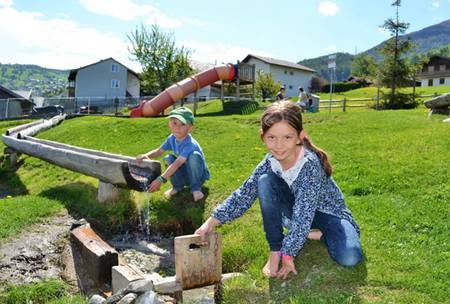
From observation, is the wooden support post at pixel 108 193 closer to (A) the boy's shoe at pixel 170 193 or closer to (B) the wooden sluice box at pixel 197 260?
(A) the boy's shoe at pixel 170 193

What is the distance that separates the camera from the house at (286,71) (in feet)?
245

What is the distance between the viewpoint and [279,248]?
4441 millimetres

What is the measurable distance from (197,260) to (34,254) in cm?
268

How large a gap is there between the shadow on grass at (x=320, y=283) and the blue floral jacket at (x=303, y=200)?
0.35 metres

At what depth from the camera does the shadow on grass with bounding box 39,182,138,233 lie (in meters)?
7.30

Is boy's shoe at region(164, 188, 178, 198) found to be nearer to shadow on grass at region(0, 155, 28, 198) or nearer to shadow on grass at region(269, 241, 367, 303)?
shadow on grass at region(269, 241, 367, 303)

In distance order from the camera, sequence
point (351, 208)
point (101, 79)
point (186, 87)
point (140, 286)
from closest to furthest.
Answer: point (140, 286)
point (351, 208)
point (186, 87)
point (101, 79)

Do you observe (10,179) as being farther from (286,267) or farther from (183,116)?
(286,267)

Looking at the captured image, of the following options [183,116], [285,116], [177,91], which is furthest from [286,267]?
[177,91]

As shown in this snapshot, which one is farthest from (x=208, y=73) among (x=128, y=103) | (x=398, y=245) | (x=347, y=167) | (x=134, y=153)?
(x=398, y=245)

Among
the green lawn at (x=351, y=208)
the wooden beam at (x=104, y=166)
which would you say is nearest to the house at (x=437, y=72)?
the green lawn at (x=351, y=208)

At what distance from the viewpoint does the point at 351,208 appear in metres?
6.38

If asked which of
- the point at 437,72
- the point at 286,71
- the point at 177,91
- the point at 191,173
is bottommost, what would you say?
the point at 191,173

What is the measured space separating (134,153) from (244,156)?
12.1ft
